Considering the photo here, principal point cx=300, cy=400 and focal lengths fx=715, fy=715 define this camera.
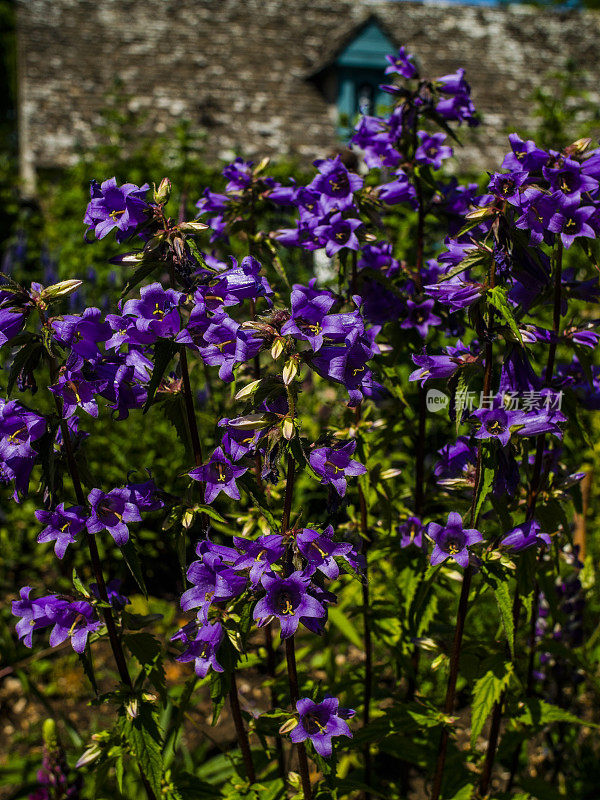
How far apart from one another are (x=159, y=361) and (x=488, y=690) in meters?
1.51

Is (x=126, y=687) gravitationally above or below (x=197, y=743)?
above

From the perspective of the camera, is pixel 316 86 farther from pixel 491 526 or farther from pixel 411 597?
pixel 411 597

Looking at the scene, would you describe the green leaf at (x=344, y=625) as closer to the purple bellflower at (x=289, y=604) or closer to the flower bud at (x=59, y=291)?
the purple bellflower at (x=289, y=604)

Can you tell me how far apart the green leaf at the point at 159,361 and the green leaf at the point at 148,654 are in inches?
30.6

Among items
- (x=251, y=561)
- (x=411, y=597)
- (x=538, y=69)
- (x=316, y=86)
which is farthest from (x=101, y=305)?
(x=538, y=69)

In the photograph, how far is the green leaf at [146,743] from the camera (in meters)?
2.12

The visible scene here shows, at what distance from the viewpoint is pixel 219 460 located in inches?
78.6

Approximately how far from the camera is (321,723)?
206 cm

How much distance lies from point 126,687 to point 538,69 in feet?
61.9

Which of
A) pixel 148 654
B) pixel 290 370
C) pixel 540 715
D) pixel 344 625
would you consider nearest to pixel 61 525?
pixel 148 654

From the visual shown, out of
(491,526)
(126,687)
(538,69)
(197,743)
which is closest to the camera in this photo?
(126,687)

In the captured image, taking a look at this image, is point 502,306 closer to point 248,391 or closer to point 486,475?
point 486,475

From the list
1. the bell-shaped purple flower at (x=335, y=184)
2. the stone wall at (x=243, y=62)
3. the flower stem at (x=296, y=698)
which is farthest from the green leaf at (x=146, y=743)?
the stone wall at (x=243, y=62)

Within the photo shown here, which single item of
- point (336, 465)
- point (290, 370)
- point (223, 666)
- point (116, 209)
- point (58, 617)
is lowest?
point (223, 666)
